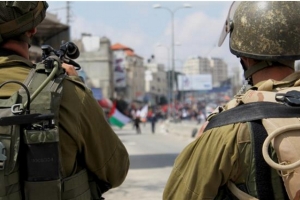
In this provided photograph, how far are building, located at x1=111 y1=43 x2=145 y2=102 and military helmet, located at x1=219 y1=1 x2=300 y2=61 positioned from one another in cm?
6450

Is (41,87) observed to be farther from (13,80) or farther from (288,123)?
(288,123)

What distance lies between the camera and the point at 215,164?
1779 mm

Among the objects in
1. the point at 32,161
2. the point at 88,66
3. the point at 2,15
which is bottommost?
the point at 32,161

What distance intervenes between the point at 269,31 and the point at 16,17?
3.50 feet

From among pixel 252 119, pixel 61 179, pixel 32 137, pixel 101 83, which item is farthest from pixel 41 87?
pixel 101 83

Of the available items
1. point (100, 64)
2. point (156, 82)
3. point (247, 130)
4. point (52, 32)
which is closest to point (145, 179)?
point (247, 130)

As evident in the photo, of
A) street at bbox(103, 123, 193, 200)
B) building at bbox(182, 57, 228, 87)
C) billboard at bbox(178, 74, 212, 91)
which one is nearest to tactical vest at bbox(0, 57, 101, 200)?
street at bbox(103, 123, 193, 200)

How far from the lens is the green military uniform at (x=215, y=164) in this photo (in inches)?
69.6

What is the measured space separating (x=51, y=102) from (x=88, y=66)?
60.4 metres

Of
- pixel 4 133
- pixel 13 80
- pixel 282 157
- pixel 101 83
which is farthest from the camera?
pixel 101 83

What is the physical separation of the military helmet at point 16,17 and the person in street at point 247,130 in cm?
87

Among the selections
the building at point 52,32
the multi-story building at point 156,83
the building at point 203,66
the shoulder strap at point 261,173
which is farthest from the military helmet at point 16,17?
the multi-story building at point 156,83

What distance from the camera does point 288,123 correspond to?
67.9 inches

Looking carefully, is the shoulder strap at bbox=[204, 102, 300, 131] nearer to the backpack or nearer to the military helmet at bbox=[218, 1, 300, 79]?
the backpack
